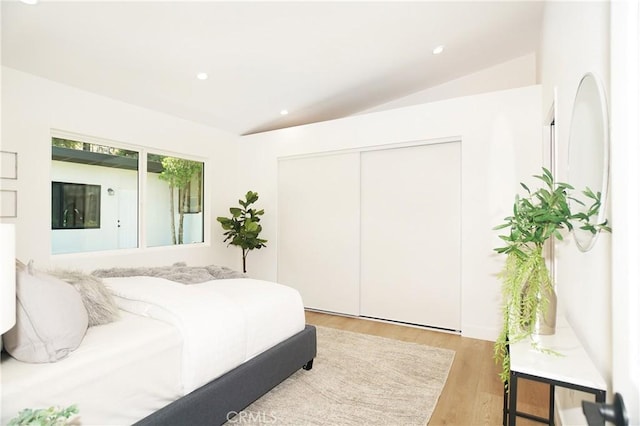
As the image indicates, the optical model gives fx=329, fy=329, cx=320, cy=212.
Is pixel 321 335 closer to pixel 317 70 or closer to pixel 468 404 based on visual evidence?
pixel 468 404

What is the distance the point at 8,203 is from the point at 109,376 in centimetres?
247

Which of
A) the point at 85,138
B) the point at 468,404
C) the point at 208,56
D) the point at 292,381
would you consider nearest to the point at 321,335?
the point at 292,381

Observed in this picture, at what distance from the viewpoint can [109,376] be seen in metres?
1.28

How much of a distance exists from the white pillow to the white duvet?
45 centimetres

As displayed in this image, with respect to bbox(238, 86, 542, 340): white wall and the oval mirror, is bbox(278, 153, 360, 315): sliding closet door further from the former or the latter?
the oval mirror

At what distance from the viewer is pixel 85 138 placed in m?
3.41

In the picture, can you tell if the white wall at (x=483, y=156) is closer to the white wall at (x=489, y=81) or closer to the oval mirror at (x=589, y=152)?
the white wall at (x=489, y=81)

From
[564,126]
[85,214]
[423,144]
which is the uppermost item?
[423,144]

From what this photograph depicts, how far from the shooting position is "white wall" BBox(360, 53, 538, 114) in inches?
153

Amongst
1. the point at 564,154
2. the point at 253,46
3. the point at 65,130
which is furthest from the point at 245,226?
the point at 564,154

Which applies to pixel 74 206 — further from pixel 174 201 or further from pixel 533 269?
pixel 533 269

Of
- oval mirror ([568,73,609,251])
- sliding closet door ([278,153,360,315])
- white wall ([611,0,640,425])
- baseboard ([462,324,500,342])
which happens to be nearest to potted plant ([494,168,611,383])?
oval mirror ([568,73,609,251])

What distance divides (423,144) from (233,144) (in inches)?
111

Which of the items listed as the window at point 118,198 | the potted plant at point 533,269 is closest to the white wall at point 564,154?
the potted plant at point 533,269
